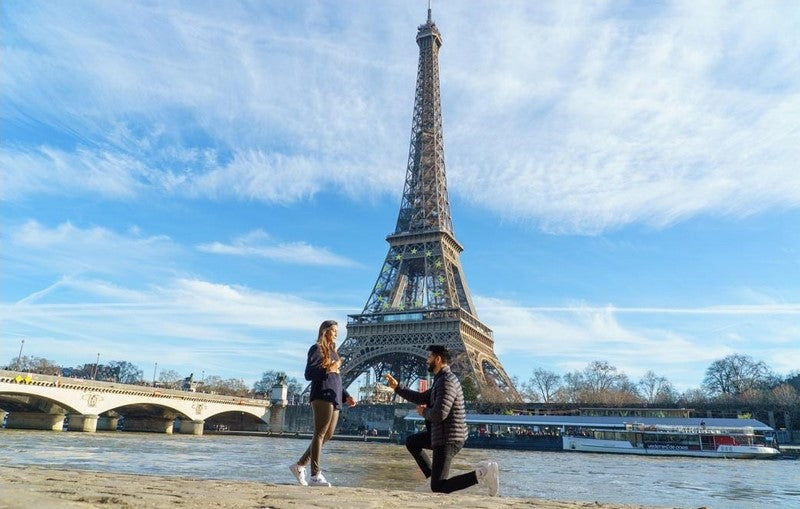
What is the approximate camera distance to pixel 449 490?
6.42 meters

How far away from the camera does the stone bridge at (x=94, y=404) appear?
38969 millimetres

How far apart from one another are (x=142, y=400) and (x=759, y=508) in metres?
46.9

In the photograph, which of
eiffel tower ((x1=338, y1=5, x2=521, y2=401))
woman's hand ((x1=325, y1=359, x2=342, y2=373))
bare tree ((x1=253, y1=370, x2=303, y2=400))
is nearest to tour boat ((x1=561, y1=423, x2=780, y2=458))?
eiffel tower ((x1=338, y1=5, x2=521, y2=401))

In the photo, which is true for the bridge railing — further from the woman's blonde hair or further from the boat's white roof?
the woman's blonde hair

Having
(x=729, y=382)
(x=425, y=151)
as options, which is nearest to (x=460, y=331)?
(x=425, y=151)

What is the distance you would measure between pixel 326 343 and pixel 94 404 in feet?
149

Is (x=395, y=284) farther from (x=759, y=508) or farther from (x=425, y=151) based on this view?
(x=759, y=508)

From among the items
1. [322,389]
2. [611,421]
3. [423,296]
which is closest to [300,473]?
[322,389]

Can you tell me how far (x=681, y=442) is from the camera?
42.2 m

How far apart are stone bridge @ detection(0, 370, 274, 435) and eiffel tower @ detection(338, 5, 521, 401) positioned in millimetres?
15090

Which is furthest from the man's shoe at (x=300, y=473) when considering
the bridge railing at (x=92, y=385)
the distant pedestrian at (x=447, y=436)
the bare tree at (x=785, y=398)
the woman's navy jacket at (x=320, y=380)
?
the bare tree at (x=785, y=398)

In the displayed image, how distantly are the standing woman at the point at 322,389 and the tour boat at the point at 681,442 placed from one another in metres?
41.4

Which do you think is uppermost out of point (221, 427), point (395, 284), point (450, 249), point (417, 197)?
point (417, 197)

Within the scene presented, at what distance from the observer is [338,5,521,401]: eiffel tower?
60281 mm
